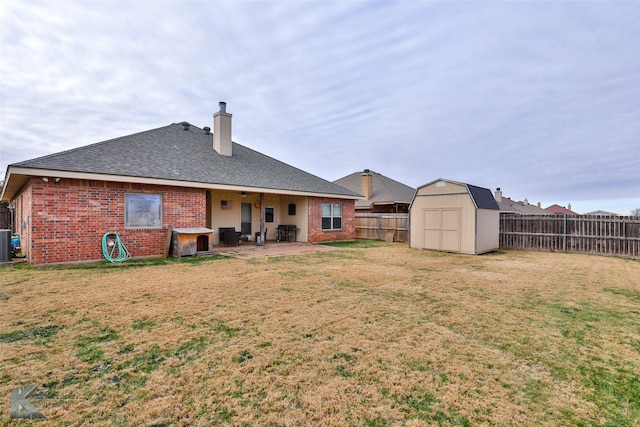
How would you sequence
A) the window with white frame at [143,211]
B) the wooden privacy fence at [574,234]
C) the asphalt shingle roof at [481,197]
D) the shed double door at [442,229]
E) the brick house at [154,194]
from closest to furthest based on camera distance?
the brick house at [154,194], the window with white frame at [143,211], the wooden privacy fence at [574,234], the asphalt shingle roof at [481,197], the shed double door at [442,229]

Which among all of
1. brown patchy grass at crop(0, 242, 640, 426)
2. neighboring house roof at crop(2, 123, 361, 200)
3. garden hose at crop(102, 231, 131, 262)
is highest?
neighboring house roof at crop(2, 123, 361, 200)

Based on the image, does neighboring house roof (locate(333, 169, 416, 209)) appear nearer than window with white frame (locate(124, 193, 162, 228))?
No

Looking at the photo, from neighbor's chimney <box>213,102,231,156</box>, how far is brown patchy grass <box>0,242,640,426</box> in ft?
30.5

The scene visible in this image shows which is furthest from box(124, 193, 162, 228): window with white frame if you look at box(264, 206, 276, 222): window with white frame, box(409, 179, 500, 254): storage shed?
box(409, 179, 500, 254): storage shed

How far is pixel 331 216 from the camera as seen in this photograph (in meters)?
16.3

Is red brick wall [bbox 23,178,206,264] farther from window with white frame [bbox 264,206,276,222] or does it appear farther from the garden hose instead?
window with white frame [bbox 264,206,276,222]

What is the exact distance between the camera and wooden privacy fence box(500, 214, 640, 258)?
1122cm

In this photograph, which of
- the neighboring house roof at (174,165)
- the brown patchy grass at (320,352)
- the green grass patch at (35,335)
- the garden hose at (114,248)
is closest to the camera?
the brown patchy grass at (320,352)

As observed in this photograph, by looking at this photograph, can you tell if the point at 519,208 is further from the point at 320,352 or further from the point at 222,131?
the point at 320,352

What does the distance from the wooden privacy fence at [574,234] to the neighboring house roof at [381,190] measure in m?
8.33

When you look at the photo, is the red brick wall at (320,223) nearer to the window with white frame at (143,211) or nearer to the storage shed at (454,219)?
the storage shed at (454,219)

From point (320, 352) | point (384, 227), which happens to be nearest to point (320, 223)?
point (384, 227)

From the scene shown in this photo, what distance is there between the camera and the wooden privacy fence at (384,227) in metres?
16.5

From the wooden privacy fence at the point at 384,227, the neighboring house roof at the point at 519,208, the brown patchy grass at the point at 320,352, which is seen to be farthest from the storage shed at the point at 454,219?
the neighboring house roof at the point at 519,208
